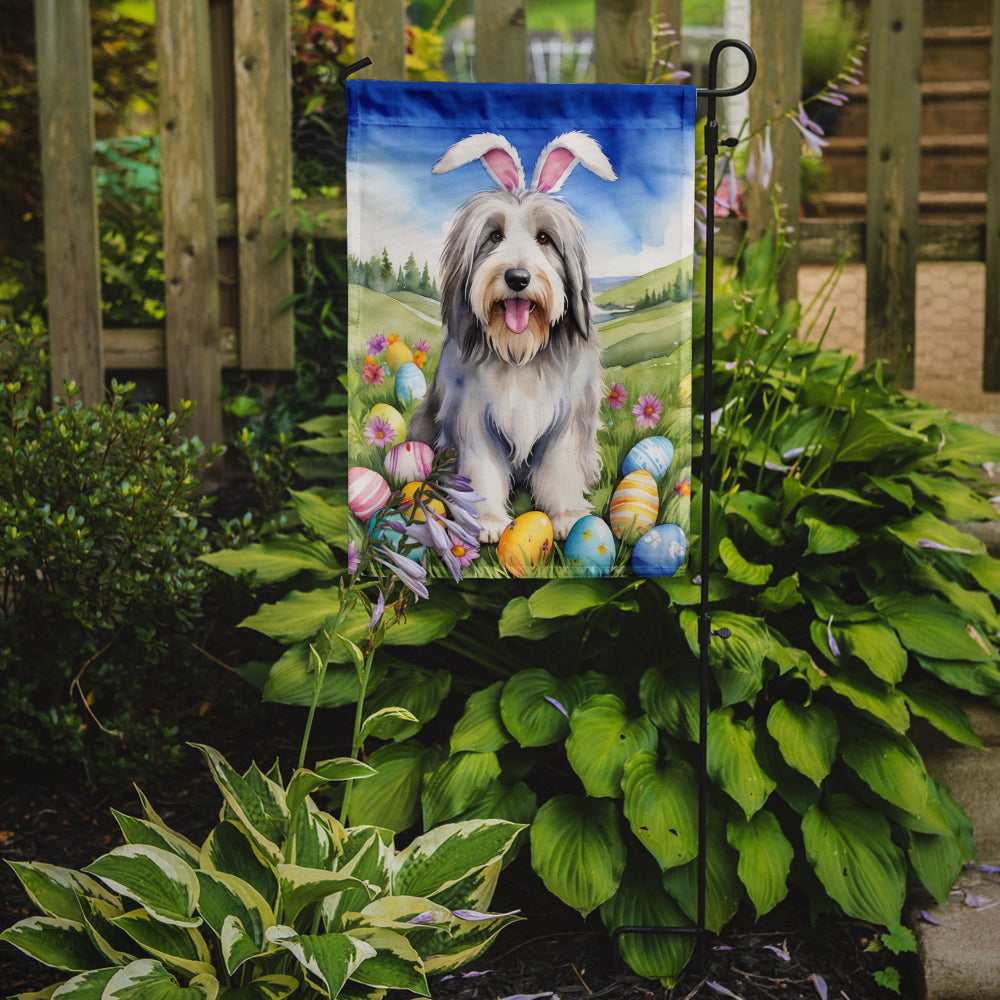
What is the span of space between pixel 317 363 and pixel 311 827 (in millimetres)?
2060

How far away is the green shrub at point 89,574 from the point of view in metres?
2.18

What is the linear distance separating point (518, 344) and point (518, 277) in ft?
0.39

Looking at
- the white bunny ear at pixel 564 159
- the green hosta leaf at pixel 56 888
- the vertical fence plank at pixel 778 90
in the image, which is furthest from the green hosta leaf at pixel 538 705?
the vertical fence plank at pixel 778 90

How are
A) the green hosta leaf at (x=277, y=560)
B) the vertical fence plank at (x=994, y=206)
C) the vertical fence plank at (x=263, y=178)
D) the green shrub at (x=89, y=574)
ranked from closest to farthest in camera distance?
the green shrub at (x=89, y=574) < the green hosta leaf at (x=277, y=560) < the vertical fence plank at (x=263, y=178) < the vertical fence plank at (x=994, y=206)

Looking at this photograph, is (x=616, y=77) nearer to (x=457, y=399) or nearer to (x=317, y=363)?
(x=317, y=363)

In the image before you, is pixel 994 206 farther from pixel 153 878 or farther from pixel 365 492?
pixel 153 878

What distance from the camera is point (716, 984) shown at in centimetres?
184

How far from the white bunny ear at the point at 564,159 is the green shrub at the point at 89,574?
3.57 feet

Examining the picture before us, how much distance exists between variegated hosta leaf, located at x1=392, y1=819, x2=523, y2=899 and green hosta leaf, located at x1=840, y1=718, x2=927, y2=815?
70 centimetres

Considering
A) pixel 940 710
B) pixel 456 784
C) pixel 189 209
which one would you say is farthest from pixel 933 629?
pixel 189 209

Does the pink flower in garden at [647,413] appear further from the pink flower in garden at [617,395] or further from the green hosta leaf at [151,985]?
the green hosta leaf at [151,985]

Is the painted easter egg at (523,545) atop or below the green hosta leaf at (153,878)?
atop

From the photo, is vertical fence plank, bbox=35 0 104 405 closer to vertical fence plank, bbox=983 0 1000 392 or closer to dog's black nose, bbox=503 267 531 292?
dog's black nose, bbox=503 267 531 292

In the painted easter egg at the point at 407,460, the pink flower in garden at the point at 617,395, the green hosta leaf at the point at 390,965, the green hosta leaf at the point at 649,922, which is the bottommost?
the green hosta leaf at the point at 649,922
